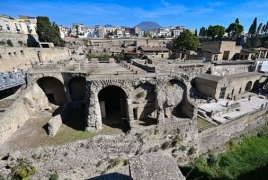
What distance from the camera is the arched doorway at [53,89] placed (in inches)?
685

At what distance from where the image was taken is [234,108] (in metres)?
20.8

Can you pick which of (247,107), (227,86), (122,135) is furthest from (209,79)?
(122,135)

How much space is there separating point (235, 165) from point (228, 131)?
3662 millimetres

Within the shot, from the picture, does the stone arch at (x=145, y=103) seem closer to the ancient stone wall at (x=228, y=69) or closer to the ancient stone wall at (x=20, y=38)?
the ancient stone wall at (x=228, y=69)

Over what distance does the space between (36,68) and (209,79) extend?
23741 mm

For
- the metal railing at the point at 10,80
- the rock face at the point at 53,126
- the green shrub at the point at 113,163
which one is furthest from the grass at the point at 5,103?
the green shrub at the point at 113,163

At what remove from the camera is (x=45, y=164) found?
10844 mm

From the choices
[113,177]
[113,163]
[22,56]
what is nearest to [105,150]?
[113,163]

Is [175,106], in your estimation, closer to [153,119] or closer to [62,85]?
[153,119]

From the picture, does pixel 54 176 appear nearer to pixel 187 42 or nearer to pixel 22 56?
pixel 22 56

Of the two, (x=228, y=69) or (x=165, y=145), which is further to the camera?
(x=228, y=69)

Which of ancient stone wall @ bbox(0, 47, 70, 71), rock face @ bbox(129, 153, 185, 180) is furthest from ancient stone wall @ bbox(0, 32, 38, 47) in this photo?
rock face @ bbox(129, 153, 185, 180)

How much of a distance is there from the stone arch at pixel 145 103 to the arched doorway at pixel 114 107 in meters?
1.14

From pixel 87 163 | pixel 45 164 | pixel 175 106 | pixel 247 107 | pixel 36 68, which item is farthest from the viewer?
pixel 247 107
